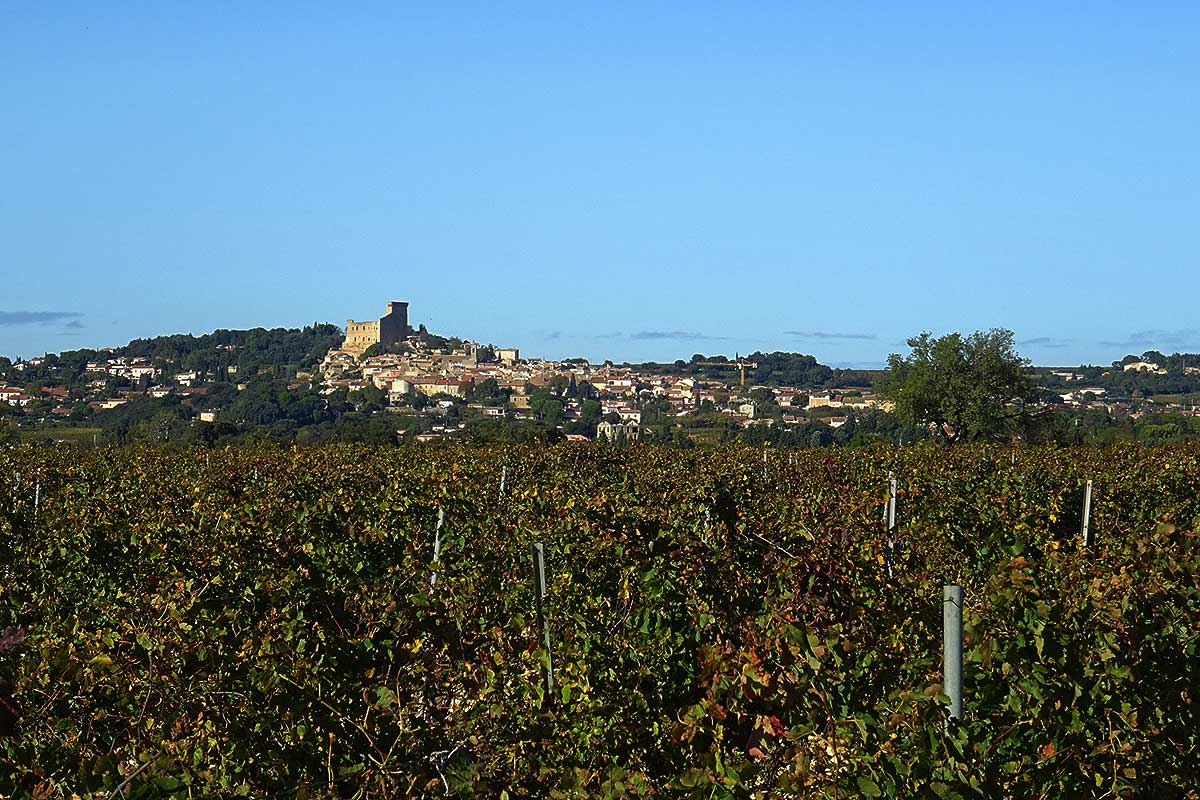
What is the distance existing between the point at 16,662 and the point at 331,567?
9.67 feet

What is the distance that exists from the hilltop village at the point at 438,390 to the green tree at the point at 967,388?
22.9 feet

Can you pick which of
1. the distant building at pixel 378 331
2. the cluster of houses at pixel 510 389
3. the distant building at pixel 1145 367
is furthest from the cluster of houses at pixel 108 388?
the distant building at pixel 1145 367

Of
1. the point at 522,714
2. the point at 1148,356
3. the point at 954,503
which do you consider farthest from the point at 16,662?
the point at 1148,356

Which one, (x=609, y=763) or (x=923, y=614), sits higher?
(x=923, y=614)

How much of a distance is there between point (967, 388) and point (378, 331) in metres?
105

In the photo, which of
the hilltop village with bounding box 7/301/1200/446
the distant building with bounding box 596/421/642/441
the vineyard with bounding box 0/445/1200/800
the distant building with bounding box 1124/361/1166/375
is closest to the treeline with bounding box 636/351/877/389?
the hilltop village with bounding box 7/301/1200/446

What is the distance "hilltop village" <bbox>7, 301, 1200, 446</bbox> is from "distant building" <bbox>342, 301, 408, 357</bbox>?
17 cm

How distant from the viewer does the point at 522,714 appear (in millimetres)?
3904

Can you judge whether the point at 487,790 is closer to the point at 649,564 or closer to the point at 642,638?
the point at 642,638

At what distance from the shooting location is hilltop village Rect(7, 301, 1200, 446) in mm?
63438

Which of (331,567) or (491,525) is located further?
(491,525)

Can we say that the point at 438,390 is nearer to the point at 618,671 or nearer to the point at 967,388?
the point at 967,388

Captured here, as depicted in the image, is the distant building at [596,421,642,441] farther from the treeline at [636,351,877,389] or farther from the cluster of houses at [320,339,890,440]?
the treeline at [636,351,877,389]

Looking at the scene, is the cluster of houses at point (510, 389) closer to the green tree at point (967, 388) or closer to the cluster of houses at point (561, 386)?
the cluster of houses at point (561, 386)
